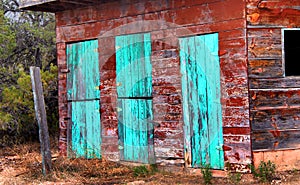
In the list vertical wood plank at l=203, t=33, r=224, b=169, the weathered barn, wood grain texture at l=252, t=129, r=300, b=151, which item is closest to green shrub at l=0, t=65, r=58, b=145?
the weathered barn

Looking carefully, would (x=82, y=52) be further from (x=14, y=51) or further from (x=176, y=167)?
(x=14, y=51)

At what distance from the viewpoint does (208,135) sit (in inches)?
303

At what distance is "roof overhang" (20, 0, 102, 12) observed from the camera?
8941 mm

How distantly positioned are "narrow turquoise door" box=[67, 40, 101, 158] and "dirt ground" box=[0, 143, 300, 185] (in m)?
0.38

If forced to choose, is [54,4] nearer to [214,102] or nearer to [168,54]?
[168,54]

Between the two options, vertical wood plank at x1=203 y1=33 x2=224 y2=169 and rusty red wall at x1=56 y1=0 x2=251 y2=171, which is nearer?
rusty red wall at x1=56 y1=0 x2=251 y2=171

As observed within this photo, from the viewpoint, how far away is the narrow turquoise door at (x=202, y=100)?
7.57m

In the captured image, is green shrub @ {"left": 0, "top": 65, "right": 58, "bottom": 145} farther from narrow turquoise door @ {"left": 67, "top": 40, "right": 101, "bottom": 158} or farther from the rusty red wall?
narrow turquoise door @ {"left": 67, "top": 40, "right": 101, "bottom": 158}

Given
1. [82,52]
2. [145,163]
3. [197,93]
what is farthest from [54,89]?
[197,93]

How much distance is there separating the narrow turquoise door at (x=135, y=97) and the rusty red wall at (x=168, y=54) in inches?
5.9

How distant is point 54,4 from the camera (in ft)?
30.2

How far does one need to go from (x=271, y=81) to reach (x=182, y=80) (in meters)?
1.59

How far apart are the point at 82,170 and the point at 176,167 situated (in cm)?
190

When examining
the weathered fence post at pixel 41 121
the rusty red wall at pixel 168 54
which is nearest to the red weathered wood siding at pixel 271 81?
the rusty red wall at pixel 168 54
